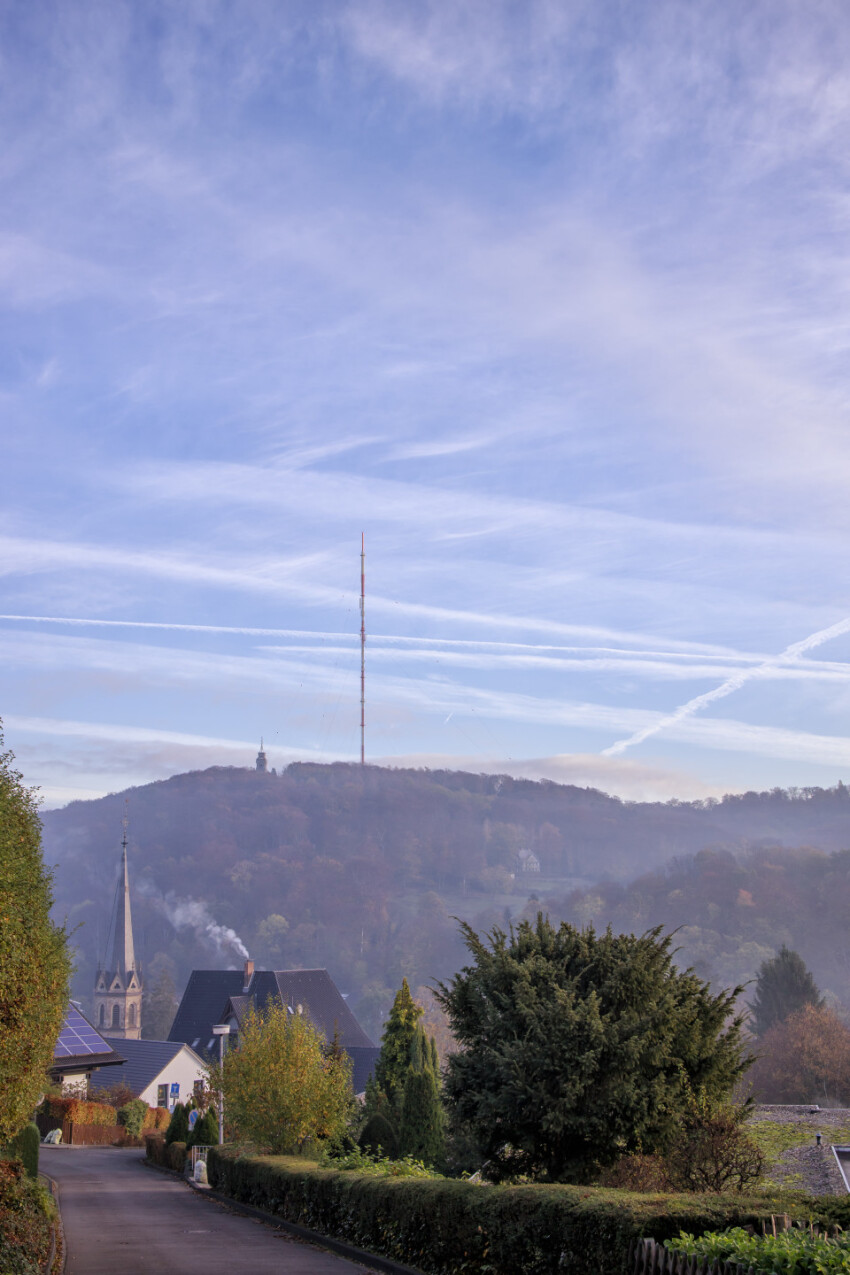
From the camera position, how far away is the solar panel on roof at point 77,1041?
34844 millimetres

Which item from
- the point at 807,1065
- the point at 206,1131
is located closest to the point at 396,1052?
the point at 206,1131

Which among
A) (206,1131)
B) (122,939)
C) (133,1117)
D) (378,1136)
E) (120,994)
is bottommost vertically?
(120,994)

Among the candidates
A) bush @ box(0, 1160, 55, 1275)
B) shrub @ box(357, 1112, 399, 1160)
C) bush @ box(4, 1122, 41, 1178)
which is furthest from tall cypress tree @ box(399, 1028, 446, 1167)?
bush @ box(0, 1160, 55, 1275)

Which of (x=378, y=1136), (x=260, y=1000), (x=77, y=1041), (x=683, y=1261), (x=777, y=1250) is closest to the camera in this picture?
(x=777, y=1250)

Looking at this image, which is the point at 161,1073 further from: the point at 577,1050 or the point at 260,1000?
the point at 577,1050

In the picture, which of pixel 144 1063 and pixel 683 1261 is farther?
pixel 144 1063

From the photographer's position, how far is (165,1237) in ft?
59.6

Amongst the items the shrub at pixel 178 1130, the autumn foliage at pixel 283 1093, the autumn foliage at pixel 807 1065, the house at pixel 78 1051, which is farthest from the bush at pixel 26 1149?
the autumn foliage at pixel 807 1065

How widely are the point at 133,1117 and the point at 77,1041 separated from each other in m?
16.9

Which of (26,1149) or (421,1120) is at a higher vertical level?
(26,1149)

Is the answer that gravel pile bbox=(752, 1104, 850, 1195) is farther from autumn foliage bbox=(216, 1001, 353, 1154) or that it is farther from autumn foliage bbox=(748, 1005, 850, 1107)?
autumn foliage bbox=(748, 1005, 850, 1107)

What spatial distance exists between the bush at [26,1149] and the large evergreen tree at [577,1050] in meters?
9.96

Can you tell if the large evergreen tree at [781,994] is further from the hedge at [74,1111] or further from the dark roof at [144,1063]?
the hedge at [74,1111]

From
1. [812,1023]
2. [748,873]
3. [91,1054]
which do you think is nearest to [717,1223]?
[91,1054]
